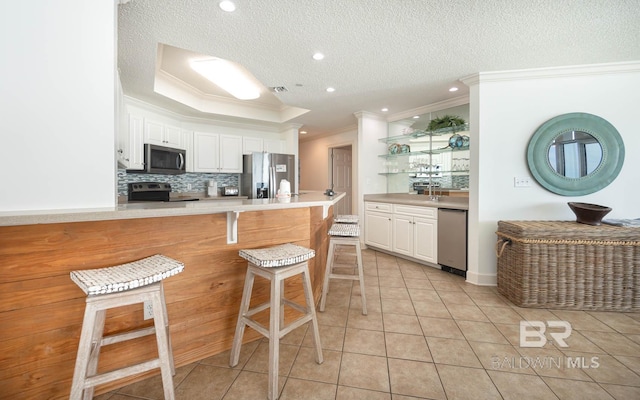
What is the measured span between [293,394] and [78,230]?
4.58 feet

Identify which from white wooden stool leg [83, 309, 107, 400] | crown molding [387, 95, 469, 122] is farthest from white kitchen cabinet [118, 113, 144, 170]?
crown molding [387, 95, 469, 122]

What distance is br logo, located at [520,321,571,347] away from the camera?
73.4 inches

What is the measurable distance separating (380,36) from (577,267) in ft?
8.87

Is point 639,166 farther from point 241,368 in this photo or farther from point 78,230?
point 78,230

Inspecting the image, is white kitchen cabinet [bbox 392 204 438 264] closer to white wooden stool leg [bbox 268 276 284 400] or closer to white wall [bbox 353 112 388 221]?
white wall [bbox 353 112 388 221]

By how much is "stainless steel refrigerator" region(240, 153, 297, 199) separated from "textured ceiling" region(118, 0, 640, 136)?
1.80m

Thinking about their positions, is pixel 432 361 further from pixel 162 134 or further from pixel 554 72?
pixel 162 134

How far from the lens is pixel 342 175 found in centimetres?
638

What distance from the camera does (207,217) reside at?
168 cm

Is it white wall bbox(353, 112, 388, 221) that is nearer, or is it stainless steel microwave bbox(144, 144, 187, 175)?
stainless steel microwave bbox(144, 144, 187, 175)

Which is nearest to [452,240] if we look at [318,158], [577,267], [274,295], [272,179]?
[577,267]

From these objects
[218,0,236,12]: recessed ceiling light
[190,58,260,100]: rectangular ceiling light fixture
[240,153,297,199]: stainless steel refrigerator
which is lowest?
[240,153,297,199]: stainless steel refrigerator

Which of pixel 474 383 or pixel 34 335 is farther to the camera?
pixel 474 383

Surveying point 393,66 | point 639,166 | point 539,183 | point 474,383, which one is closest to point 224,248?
point 474,383
